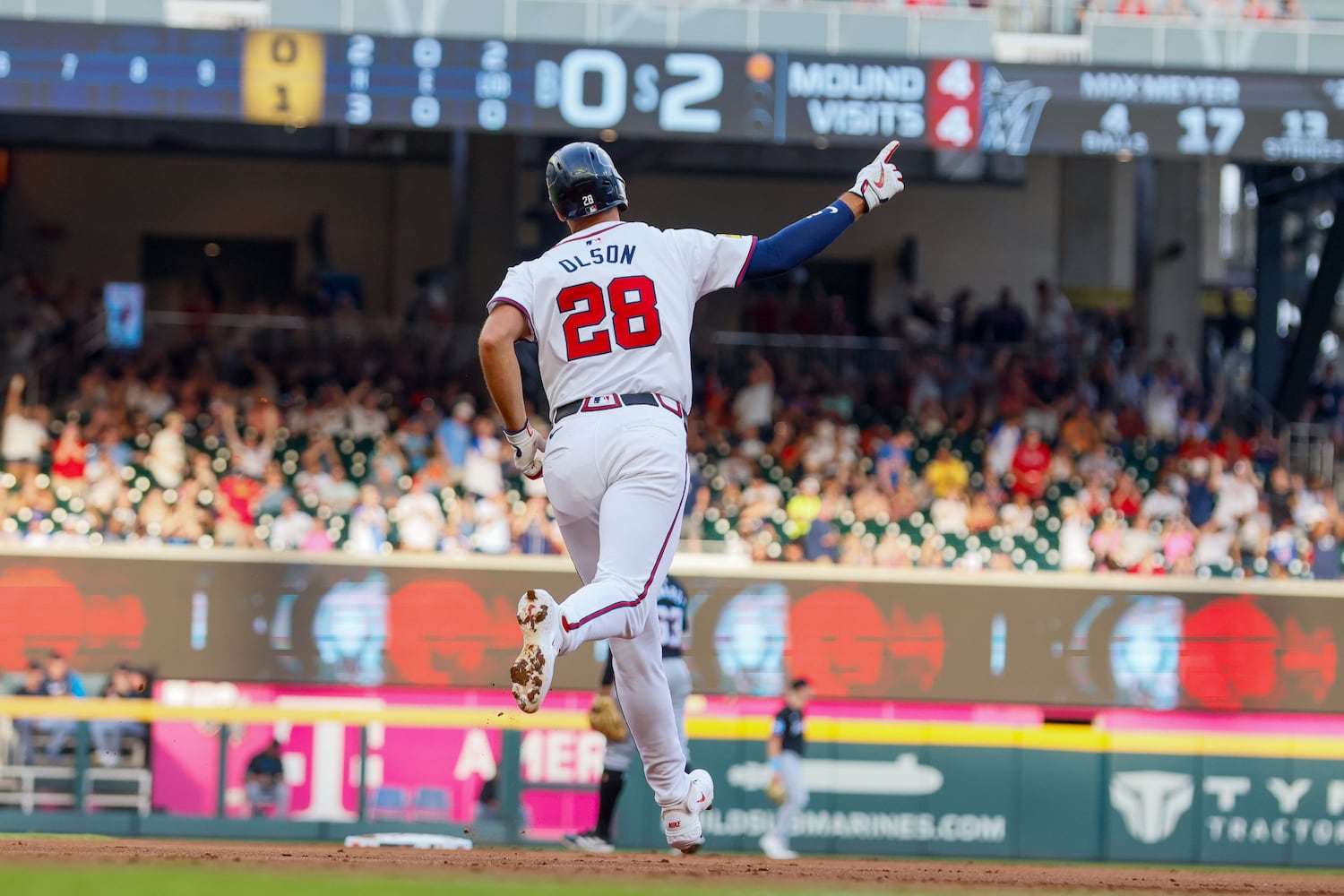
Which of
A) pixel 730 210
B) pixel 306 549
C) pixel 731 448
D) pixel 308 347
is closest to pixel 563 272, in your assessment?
pixel 306 549

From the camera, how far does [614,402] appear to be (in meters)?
5.37

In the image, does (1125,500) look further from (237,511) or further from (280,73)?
(280,73)

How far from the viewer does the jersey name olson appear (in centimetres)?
545

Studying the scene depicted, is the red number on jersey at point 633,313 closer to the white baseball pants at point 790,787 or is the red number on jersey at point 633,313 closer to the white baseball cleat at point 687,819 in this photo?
the white baseball cleat at point 687,819

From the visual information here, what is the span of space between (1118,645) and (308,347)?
8.94 metres

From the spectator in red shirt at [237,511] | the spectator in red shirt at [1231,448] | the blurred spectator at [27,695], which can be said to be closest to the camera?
the blurred spectator at [27,695]

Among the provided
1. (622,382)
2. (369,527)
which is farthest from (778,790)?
(622,382)

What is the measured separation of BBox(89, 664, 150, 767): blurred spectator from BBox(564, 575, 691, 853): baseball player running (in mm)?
6244

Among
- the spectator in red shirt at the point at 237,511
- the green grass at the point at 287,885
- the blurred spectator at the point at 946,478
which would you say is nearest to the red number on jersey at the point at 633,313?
the green grass at the point at 287,885

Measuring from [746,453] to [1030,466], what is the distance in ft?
9.11

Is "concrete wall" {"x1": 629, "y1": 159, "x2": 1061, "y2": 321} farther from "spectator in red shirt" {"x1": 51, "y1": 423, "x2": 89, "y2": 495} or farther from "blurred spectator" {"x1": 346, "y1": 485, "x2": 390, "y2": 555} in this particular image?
"spectator in red shirt" {"x1": 51, "y1": 423, "x2": 89, "y2": 495}

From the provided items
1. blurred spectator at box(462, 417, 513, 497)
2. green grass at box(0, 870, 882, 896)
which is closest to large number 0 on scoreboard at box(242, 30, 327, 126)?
blurred spectator at box(462, 417, 513, 497)

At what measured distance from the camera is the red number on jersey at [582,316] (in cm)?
542

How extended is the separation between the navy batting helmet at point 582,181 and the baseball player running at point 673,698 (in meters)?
2.61
